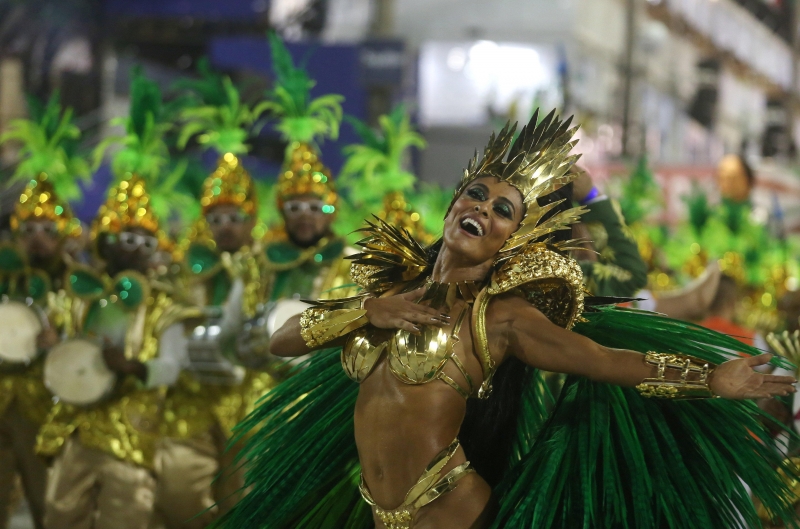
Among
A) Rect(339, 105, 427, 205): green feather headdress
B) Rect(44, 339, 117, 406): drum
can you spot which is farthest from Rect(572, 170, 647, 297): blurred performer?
Rect(44, 339, 117, 406): drum

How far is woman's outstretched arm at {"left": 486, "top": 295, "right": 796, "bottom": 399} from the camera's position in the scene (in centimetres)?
211

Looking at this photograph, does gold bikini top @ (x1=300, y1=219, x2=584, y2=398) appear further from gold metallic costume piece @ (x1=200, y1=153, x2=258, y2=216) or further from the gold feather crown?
gold metallic costume piece @ (x1=200, y1=153, x2=258, y2=216)

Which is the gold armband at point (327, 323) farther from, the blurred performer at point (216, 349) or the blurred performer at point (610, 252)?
the blurred performer at point (216, 349)

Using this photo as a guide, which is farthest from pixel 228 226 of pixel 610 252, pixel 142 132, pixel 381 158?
pixel 610 252

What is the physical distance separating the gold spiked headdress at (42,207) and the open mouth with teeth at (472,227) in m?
3.36

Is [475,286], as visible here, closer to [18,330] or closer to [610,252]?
[610,252]

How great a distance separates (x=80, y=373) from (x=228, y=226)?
107 centimetres

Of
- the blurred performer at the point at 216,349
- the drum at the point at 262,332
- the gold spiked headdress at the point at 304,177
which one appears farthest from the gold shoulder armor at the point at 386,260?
the gold spiked headdress at the point at 304,177

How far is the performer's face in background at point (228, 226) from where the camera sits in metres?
5.04

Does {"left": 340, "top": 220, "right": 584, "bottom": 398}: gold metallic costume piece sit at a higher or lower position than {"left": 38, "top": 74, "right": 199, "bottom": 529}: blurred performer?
higher

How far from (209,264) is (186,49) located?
41.1ft

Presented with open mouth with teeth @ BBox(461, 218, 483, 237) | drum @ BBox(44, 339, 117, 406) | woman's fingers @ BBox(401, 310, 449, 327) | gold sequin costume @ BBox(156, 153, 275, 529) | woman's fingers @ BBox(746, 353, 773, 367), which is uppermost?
open mouth with teeth @ BBox(461, 218, 483, 237)

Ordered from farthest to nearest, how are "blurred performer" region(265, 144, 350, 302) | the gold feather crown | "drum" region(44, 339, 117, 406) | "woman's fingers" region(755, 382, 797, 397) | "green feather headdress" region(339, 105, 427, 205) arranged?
1. "green feather headdress" region(339, 105, 427, 205)
2. "blurred performer" region(265, 144, 350, 302)
3. "drum" region(44, 339, 117, 406)
4. the gold feather crown
5. "woman's fingers" region(755, 382, 797, 397)

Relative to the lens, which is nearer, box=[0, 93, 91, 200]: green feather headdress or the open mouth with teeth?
the open mouth with teeth
